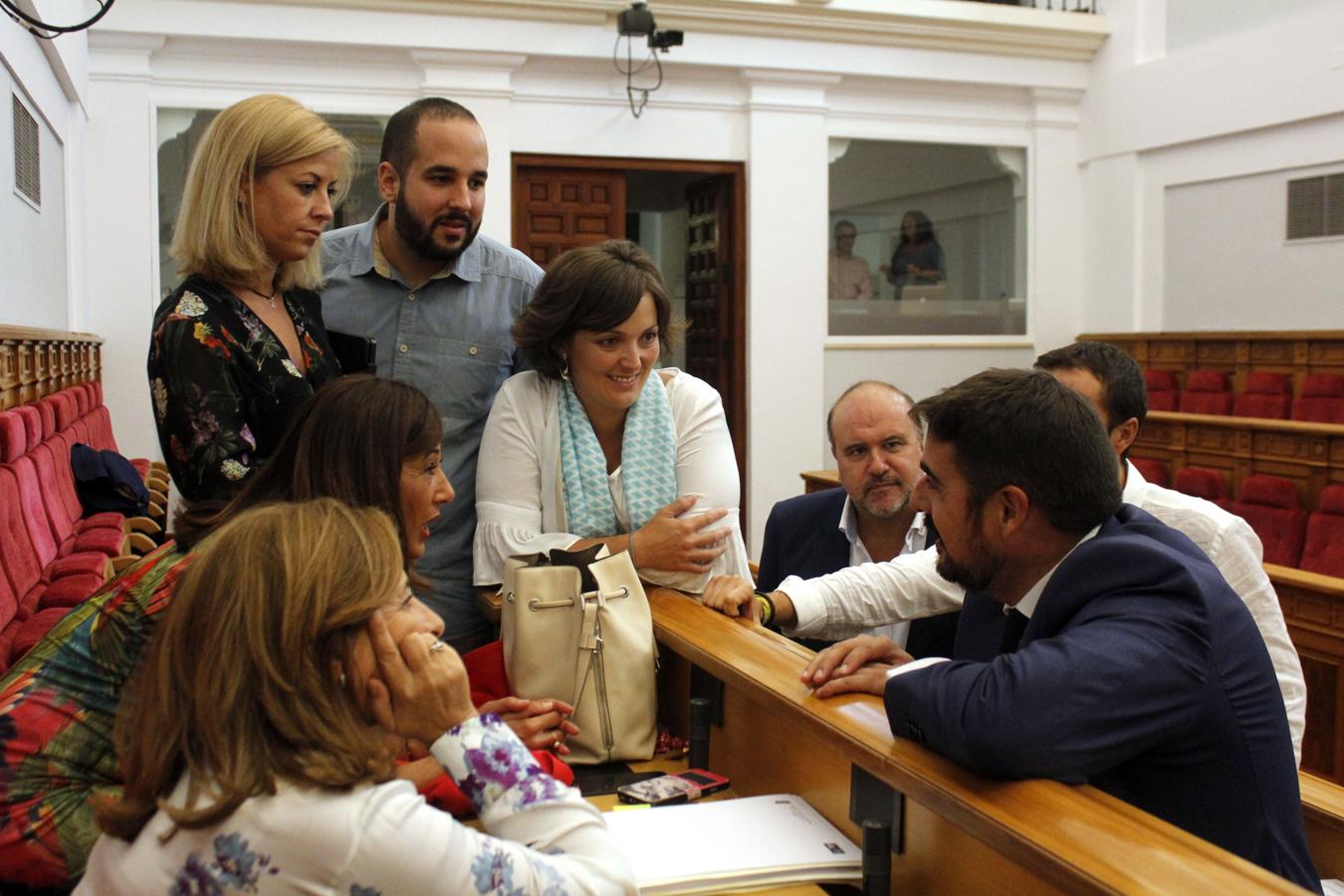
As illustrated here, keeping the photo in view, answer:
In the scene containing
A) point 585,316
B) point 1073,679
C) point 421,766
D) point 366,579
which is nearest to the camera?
point 366,579

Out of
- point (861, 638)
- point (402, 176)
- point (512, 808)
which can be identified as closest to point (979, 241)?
point (402, 176)

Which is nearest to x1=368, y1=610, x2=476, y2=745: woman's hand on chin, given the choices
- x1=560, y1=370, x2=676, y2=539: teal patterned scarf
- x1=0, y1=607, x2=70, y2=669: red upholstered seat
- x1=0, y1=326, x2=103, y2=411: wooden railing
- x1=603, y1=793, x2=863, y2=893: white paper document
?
x1=603, y1=793, x2=863, y2=893: white paper document

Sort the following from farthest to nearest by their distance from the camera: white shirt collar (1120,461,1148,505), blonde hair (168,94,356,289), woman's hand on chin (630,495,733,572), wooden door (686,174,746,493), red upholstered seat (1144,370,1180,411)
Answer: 1. wooden door (686,174,746,493)
2. red upholstered seat (1144,370,1180,411)
3. white shirt collar (1120,461,1148,505)
4. woman's hand on chin (630,495,733,572)
5. blonde hair (168,94,356,289)

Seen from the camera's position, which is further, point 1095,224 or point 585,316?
point 1095,224

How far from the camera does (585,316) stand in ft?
7.51

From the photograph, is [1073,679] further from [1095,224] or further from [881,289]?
[1095,224]

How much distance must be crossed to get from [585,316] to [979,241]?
696cm

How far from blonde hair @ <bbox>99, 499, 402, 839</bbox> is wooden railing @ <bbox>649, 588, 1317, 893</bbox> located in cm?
62

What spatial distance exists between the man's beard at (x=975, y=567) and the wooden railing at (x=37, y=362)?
2.79 metres

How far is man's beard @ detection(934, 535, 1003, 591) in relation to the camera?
161cm

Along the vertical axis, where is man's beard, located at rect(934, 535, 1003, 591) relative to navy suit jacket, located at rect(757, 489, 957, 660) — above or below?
above

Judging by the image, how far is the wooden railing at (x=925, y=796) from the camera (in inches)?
44.9

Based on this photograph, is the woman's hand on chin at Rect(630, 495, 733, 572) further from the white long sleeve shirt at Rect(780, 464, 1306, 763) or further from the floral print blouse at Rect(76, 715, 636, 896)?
the floral print blouse at Rect(76, 715, 636, 896)

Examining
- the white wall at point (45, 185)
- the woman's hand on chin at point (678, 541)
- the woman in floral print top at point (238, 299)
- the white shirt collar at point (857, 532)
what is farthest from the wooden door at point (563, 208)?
the woman in floral print top at point (238, 299)
